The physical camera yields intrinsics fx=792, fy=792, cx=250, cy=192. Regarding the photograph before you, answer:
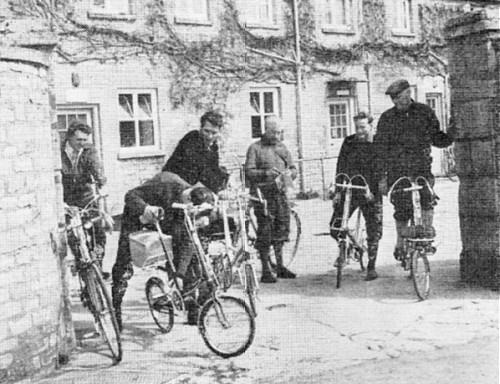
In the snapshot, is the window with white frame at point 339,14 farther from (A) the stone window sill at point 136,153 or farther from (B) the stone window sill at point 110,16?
(A) the stone window sill at point 136,153

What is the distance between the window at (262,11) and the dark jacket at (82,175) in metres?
10.5

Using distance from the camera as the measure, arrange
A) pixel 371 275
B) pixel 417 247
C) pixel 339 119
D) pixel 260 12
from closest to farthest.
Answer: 1. pixel 417 247
2. pixel 371 275
3. pixel 260 12
4. pixel 339 119

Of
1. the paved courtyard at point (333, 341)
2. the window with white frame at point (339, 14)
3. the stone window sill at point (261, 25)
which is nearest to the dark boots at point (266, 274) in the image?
the paved courtyard at point (333, 341)

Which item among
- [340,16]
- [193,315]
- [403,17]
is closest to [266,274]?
[193,315]

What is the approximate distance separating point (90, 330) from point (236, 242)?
207cm

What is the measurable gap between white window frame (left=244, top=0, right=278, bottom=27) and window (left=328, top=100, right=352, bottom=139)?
2.68 m

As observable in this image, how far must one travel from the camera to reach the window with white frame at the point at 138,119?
15812mm

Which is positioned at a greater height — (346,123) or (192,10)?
(192,10)

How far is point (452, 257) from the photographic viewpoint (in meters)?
9.20

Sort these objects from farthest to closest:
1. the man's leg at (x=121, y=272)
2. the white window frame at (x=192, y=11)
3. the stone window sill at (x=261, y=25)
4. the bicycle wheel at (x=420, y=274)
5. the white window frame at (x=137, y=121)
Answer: the stone window sill at (x=261, y=25) < the white window frame at (x=192, y=11) < the white window frame at (x=137, y=121) < the bicycle wheel at (x=420, y=274) < the man's leg at (x=121, y=272)

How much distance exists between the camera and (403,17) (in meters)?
21.9

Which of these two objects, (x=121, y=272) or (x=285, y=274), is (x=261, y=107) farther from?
(x=121, y=272)

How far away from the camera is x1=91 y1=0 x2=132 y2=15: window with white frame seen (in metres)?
15.7

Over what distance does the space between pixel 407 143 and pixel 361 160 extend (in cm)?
71
